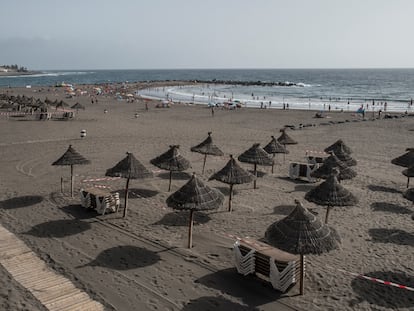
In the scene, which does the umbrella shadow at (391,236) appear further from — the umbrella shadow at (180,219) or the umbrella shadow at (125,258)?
the umbrella shadow at (125,258)

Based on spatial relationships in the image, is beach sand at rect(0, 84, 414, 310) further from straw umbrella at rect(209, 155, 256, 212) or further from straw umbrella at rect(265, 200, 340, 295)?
straw umbrella at rect(209, 155, 256, 212)

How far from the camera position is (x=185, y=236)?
11.7 meters

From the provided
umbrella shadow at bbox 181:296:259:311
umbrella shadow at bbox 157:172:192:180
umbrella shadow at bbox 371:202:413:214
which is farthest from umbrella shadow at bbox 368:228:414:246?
umbrella shadow at bbox 157:172:192:180

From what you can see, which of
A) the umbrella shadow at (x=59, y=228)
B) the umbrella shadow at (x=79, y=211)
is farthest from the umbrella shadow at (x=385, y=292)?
the umbrella shadow at (x=79, y=211)

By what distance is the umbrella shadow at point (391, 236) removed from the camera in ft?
38.7

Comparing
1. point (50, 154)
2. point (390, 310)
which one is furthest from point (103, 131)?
point (390, 310)

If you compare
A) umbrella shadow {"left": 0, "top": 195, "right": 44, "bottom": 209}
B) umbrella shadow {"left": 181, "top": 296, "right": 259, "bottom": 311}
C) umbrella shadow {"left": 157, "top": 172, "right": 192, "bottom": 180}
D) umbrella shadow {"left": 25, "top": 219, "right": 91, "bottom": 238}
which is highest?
umbrella shadow {"left": 157, "top": 172, "right": 192, "bottom": 180}

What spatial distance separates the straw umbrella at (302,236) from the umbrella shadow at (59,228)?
6.27m

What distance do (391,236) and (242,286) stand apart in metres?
5.95

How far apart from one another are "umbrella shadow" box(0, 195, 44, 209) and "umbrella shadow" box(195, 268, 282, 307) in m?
8.17

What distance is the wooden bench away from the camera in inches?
344

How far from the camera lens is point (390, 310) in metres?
8.18

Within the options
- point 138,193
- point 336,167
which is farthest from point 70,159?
point 336,167

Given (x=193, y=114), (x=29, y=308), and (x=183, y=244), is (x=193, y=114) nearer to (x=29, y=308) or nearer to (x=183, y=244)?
(x=183, y=244)
